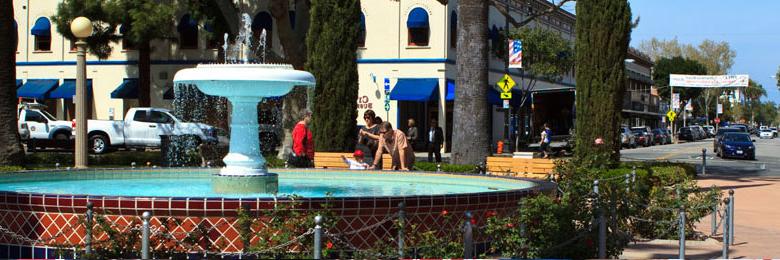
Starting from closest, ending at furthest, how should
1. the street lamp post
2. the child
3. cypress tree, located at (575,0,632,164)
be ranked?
the child < the street lamp post < cypress tree, located at (575,0,632,164)

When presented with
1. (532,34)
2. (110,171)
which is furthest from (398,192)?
(532,34)

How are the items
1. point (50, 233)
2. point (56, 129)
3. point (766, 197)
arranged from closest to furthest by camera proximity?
point (50, 233)
point (766, 197)
point (56, 129)

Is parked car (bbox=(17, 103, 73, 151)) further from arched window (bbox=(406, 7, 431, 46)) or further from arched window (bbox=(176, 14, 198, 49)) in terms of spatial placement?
arched window (bbox=(406, 7, 431, 46))

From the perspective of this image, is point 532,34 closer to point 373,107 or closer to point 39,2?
point 373,107

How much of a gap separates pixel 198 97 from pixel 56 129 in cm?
585

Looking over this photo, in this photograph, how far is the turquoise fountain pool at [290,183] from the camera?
1315 centimetres

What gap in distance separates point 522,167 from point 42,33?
35.8 metres

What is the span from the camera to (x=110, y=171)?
49.4ft

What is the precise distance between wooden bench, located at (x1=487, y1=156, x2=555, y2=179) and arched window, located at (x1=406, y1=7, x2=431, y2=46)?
73.9 feet

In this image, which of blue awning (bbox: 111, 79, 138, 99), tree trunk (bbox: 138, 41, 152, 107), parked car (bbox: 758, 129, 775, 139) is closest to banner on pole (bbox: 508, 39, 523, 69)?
tree trunk (bbox: 138, 41, 152, 107)

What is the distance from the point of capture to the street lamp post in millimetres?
18938

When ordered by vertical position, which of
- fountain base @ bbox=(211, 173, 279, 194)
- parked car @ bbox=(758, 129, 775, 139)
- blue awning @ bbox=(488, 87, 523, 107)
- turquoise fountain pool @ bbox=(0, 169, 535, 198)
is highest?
blue awning @ bbox=(488, 87, 523, 107)

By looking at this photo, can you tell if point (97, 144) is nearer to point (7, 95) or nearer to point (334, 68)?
point (334, 68)

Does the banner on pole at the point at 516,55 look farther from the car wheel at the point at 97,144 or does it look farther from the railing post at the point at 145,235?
the railing post at the point at 145,235
